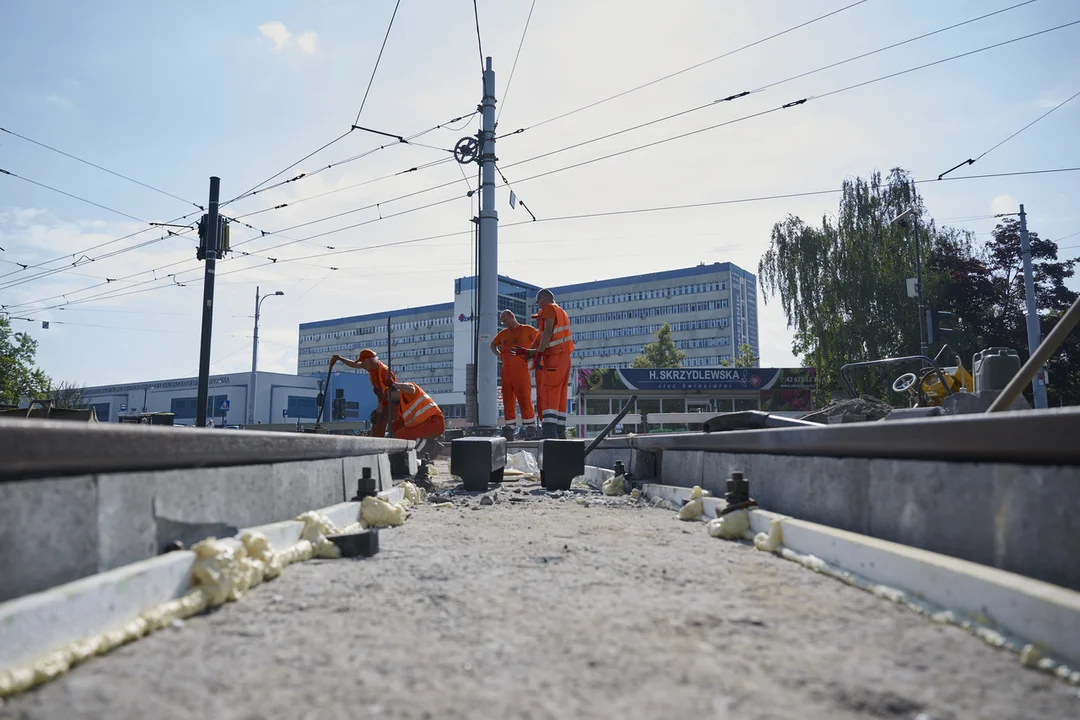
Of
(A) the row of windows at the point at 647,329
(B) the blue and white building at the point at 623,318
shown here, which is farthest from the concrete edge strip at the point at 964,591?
(A) the row of windows at the point at 647,329

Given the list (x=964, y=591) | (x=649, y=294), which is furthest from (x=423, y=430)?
(x=649, y=294)

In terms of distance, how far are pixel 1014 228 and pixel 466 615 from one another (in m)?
32.4

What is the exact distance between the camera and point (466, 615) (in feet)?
7.95

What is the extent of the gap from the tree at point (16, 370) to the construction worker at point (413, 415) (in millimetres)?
35114

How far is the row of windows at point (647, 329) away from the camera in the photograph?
291 feet

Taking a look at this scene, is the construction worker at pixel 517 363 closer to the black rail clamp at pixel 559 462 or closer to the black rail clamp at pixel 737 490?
the black rail clamp at pixel 559 462

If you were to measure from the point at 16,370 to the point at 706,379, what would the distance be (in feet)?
120

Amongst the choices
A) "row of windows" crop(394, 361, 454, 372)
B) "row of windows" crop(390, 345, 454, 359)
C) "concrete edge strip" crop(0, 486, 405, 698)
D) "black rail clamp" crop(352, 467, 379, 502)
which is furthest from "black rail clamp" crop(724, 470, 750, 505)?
"row of windows" crop(390, 345, 454, 359)

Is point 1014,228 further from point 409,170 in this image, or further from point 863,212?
point 409,170

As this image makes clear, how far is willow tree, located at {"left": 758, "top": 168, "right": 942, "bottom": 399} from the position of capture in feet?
91.2

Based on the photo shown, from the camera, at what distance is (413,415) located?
10125mm

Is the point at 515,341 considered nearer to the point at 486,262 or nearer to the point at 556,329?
the point at 556,329

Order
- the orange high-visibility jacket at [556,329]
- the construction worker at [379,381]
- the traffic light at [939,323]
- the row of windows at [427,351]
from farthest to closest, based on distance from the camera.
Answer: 1. the row of windows at [427,351]
2. the traffic light at [939,323]
3. the orange high-visibility jacket at [556,329]
4. the construction worker at [379,381]

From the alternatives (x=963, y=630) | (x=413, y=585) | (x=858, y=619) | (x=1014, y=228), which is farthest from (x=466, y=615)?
(x=1014, y=228)
